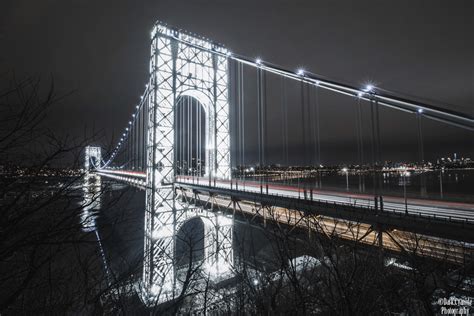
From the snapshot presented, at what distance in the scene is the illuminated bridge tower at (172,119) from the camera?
14164mm

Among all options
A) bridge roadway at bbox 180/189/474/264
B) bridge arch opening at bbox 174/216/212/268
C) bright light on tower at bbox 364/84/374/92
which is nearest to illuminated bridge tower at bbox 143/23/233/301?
bridge arch opening at bbox 174/216/212/268

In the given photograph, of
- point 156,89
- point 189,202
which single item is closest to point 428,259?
point 189,202

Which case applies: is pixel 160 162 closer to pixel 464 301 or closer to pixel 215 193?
pixel 215 193

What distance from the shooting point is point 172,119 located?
15.5 m

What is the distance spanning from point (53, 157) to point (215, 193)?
9604mm

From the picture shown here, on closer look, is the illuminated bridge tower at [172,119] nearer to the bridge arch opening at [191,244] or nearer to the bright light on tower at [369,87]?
the bridge arch opening at [191,244]

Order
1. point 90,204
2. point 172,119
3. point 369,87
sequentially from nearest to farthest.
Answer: point 90,204 < point 369,87 < point 172,119

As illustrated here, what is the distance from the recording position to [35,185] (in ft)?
8.70

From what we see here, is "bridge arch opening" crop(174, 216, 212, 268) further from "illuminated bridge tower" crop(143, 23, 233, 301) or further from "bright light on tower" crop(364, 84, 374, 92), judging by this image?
"bright light on tower" crop(364, 84, 374, 92)

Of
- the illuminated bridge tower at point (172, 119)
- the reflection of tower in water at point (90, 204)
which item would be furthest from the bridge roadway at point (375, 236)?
the reflection of tower in water at point (90, 204)

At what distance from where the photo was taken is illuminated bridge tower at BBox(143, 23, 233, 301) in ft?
46.5

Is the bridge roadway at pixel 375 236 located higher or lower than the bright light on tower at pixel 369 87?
lower

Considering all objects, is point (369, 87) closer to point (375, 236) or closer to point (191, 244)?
point (375, 236)

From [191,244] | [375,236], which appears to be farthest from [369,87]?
[191,244]
